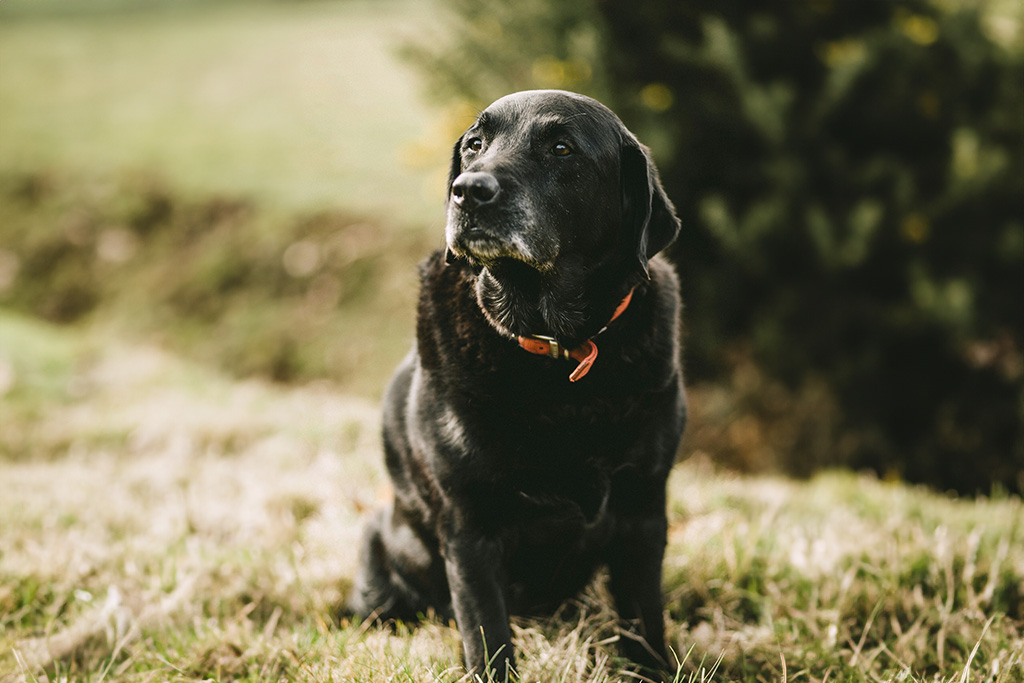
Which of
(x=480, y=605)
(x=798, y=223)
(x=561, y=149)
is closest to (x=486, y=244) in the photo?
(x=561, y=149)

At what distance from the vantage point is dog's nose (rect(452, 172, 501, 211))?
5.76 ft

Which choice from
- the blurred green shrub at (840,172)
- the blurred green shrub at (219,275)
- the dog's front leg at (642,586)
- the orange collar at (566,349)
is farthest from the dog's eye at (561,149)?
the blurred green shrub at (219,275)

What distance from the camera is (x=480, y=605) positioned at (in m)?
1.89

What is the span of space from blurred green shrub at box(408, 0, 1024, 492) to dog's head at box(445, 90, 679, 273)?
82.5 inches

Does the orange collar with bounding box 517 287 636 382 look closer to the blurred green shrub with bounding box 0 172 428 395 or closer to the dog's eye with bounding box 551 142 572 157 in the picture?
the dog's eye with bounding box 551 142 572 157

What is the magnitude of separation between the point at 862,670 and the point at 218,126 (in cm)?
1072

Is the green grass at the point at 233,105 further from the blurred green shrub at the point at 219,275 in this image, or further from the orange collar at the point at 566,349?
the orange collar at the point at 566,349

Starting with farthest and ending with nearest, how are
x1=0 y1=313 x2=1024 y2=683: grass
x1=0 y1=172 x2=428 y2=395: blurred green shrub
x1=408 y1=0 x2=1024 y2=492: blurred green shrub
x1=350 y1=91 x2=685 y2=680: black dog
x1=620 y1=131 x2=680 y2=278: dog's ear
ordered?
1. x1=0 y1=172 x2=428 y2=395: blurred green shrub
2. x1=408 y1=0 x2=1024 y2=492: blurred green shrub
3. x1=0 y1=313 x2=1024 y2=683: grass
4. x1=620 y1=131 x2=680 y2=278: dog's ear
5. x1=350 y1=91 x2=685 y2=680: black dog

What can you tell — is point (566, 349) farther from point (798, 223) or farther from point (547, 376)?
point (798, 223)

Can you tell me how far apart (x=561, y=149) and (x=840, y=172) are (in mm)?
3135

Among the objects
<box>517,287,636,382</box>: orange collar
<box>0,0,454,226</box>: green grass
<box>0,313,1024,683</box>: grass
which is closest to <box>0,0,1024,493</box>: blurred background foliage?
<box>0,0,454,226</box>: green grass

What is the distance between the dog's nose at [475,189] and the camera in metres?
1.76

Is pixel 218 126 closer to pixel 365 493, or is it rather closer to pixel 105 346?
pixel 105 346

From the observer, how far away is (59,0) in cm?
1828
